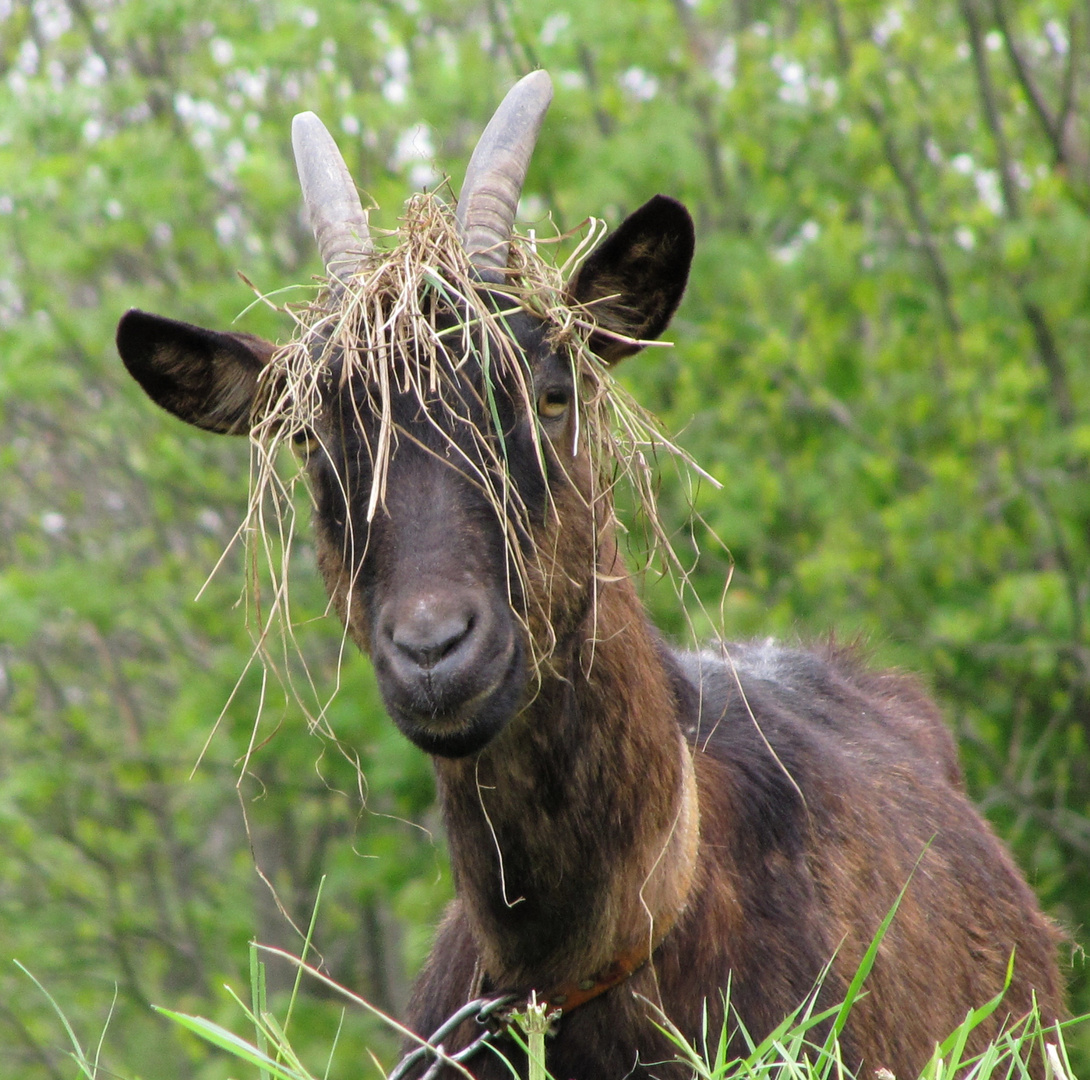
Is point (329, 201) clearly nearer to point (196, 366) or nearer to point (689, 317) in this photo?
point (196, 366)

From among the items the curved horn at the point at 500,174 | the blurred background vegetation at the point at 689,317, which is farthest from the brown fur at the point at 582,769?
the blurred background vegetation at the point at 689,317

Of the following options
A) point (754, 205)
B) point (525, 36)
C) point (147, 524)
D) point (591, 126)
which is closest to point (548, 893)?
point (525, 36)

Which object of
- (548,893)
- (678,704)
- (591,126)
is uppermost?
(591,126)

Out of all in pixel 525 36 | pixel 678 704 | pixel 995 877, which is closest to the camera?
pixel 678 704

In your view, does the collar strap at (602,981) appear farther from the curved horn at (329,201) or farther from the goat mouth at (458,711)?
the curved horn at (329,201)

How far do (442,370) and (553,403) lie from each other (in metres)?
0.32

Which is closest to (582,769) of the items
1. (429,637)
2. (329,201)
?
(429,637)

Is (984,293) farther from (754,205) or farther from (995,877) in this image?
(995,877)

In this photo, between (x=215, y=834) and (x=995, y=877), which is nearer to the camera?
→ (x=995, y=877)

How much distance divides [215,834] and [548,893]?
46.5ft

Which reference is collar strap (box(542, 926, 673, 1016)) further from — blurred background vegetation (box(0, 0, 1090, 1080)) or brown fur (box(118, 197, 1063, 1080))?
blurred background vegetation (box(0, 0, 1090, 1080))

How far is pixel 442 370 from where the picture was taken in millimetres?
3012

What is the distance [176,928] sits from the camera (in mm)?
12734

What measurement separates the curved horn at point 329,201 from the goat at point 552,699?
0.04 feet
